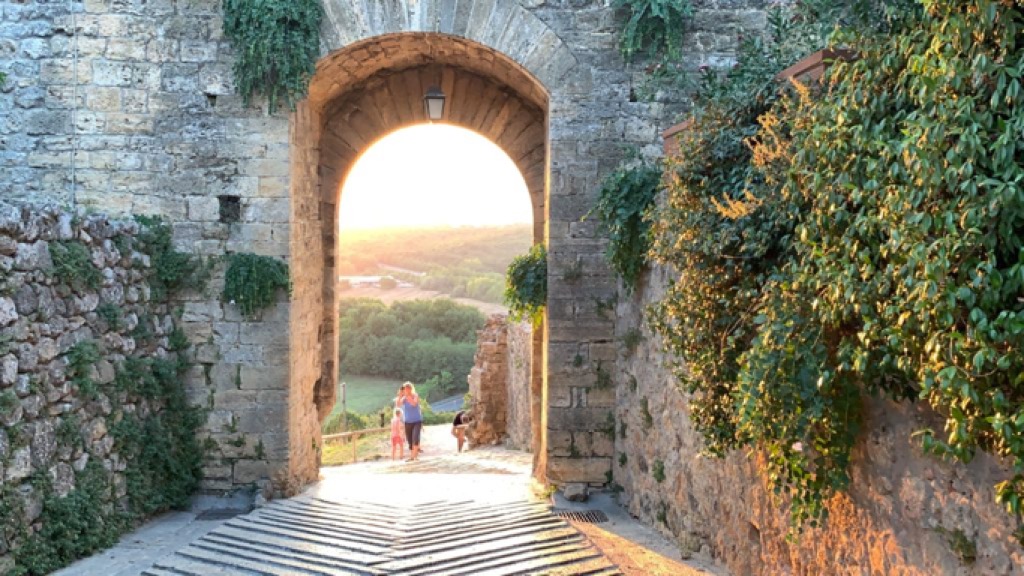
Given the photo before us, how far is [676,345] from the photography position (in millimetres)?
4906

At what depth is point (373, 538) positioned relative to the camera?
20.2 feet

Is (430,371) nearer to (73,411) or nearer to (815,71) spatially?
(73,411)

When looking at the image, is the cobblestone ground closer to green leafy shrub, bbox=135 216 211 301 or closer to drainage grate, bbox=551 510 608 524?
drainage grate, bbox=551 510 608 524

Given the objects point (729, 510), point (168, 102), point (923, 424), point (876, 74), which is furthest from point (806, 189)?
point (168, 102)

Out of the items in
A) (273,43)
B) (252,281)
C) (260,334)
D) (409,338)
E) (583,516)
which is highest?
(273,43)

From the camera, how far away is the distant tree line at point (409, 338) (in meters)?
32.8

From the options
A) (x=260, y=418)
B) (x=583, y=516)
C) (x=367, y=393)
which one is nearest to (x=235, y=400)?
(x=260, y=418)

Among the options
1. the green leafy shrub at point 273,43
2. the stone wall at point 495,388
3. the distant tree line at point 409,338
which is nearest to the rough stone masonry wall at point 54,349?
the green leafy shrub at point 273,43

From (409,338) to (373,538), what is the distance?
29.6m

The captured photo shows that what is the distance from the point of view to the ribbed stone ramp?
17.9 feet

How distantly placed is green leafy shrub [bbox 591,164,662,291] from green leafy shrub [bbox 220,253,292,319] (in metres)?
2.70

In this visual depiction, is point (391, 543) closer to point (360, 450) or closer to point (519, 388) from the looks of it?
point (519, 388)

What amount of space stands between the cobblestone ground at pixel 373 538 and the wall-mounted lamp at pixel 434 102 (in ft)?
11.7

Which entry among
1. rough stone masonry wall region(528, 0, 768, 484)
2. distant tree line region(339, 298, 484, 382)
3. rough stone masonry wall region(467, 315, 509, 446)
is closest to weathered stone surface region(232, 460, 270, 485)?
rough stone masonry wall region(528, 0, 768, 484)
